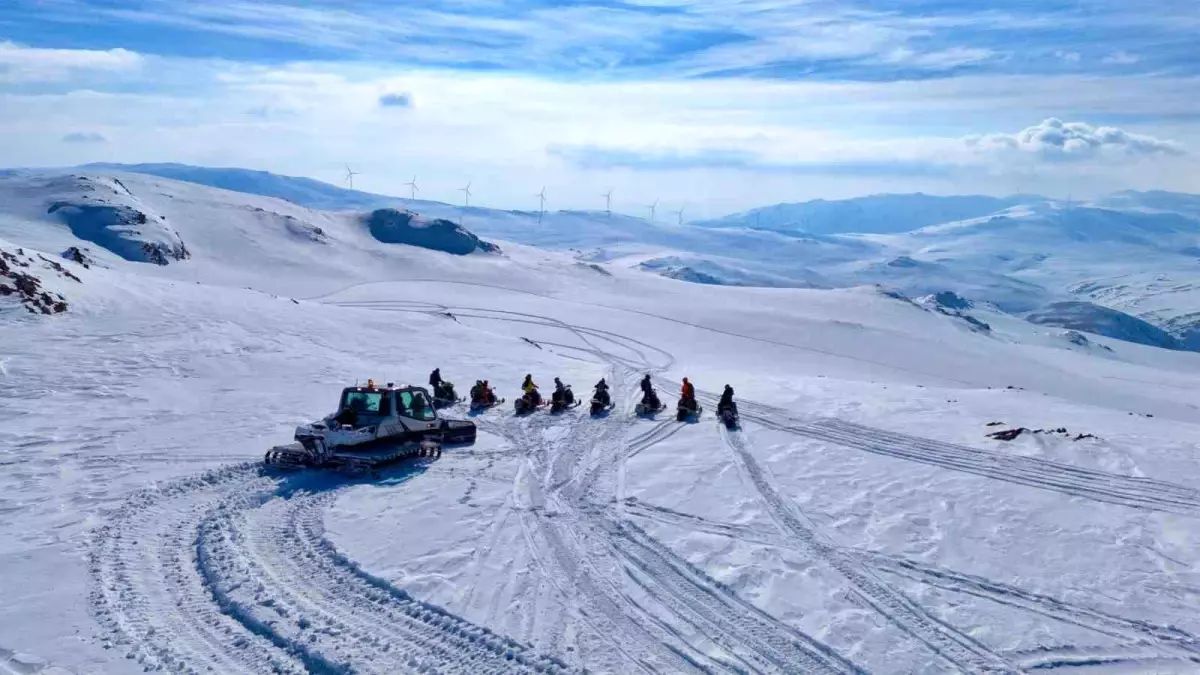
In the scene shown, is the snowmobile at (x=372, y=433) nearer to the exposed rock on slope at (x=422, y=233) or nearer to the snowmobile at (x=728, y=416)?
the snowmobile at (x=728, y=416)

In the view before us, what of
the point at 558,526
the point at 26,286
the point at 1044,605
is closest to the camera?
the point at 1044,605

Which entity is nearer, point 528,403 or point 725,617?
point 725,617

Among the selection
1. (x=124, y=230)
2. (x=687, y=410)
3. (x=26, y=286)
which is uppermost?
(x=124, y=230)

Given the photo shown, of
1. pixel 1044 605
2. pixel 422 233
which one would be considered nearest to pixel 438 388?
pixel 1044 605

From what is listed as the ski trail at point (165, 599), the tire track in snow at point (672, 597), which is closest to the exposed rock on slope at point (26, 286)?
the ski trail at point (165, 599)

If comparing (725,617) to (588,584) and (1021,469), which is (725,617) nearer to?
(588,584)

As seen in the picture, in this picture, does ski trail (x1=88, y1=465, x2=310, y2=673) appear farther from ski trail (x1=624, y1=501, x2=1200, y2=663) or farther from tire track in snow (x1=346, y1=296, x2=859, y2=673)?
ski trail (x1=624, y1=501, x2=1200, y2=663)

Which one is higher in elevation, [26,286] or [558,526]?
[26,286]
